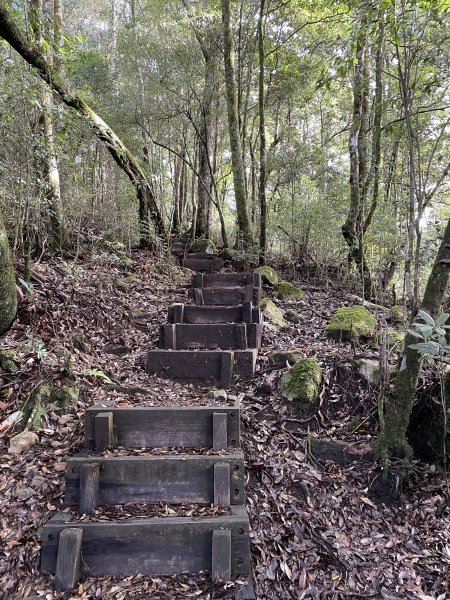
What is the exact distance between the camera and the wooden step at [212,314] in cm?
587

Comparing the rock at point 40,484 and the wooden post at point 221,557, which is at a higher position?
the rock at point 40,484

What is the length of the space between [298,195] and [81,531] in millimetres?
9178

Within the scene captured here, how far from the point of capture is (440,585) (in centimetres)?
281

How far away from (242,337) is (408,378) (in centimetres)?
229

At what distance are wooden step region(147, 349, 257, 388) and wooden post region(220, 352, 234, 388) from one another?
1 centimetres

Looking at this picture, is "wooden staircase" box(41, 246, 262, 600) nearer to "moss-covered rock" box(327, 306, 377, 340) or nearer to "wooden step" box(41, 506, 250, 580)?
"wooden step" box(41, 506, 250, 580)

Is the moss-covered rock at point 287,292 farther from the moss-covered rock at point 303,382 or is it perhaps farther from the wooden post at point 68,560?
the wooden post at point 68,560

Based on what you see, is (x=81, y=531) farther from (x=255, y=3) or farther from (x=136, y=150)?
(x=255, y=3)

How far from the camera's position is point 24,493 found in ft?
10.00

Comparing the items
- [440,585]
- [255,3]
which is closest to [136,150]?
[255,3]

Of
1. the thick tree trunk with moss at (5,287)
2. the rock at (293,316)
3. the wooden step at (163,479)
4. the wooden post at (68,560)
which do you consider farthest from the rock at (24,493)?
the rock at (293,316)

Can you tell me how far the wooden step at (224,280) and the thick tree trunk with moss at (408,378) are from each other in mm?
4217

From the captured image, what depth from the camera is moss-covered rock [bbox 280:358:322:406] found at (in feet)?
13.7

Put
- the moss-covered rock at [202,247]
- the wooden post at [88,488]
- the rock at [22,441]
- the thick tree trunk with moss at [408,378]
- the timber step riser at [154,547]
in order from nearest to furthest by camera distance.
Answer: the timber step riser at [154,547], the wooden post at [88,488], the thick tree trunk with moss at [408,378], the rock at [22,441], the moss-covered rock at [202,247]
